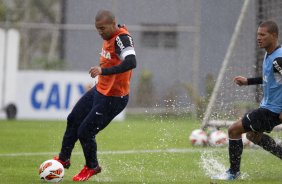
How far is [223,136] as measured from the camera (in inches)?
504

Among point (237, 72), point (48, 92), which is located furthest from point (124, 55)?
point (48, 92)

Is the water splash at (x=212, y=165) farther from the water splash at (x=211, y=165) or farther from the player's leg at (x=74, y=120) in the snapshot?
the player's leg at (x=74, y=120)

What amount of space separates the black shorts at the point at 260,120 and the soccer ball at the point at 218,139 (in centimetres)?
401

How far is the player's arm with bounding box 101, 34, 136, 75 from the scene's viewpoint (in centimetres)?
807

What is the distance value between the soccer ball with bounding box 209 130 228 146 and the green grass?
0.27 meters

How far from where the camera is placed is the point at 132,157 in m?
11.1

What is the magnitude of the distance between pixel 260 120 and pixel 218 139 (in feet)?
13.9

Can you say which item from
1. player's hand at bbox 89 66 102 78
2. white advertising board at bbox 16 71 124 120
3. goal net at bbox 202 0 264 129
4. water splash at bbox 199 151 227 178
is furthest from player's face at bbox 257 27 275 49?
white advertising board at bbox 16 71 124 120

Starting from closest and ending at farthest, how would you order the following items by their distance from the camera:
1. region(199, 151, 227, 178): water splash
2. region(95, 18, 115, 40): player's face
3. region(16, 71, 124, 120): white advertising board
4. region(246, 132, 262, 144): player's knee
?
region(95, 18, 115, 40): player's face → region(246, 132, 262, 144): player's knee → region(199, 151, 227, 178): water splash → region(16, 71, 124, 120): white advertising board

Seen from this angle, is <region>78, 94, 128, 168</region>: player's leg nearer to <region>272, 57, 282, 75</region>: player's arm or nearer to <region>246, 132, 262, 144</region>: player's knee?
<region>246, 132, 262, 144</region>: player's knee

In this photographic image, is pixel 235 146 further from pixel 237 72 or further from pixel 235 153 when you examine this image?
pixel 237 72

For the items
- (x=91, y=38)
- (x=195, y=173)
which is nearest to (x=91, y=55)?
(x=91, y=38)

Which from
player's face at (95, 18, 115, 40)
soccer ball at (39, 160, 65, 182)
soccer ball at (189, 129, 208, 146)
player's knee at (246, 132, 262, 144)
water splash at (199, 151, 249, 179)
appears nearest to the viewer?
soccer ball at (39, 160, 65, 182)

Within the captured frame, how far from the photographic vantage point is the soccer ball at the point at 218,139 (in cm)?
1272
